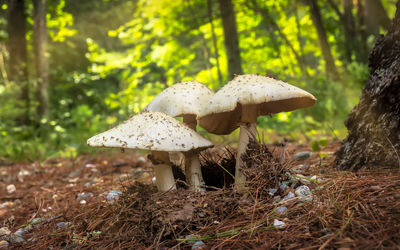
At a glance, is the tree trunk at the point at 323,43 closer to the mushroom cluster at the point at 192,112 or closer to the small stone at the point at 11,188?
the mushroom cluster at the point at 192,112

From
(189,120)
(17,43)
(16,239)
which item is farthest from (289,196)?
(17,43)

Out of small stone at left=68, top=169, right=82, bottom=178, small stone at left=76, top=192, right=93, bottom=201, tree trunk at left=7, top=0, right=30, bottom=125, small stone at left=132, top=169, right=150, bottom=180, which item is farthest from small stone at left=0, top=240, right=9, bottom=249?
tree trunk at left=7, top=0, right=30, bottom=125

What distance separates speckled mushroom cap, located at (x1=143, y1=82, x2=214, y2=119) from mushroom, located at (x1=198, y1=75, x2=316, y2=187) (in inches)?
6.3

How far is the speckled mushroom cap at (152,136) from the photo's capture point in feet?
5.50

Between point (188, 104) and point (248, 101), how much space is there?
1.91 ft

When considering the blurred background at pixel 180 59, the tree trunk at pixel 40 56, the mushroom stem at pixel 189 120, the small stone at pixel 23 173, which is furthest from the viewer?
the tree trunk at pixel 40 56

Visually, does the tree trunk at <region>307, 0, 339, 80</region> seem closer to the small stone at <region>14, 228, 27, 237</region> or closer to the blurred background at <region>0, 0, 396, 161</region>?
the blurred background at <region>0, 0, 396, 161</region>

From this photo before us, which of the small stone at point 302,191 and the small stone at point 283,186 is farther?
the small stone at point 283,186

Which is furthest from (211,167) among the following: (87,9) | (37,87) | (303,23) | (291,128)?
(87,9)

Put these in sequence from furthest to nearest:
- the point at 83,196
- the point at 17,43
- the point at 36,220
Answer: the point at 17,43
the point at 83,196
the point at 36,220

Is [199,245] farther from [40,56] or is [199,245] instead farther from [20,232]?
[40,56]

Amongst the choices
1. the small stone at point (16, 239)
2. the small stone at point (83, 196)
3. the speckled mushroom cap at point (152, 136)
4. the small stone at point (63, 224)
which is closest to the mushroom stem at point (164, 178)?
the speckled mushroom cap at point (152, 136)

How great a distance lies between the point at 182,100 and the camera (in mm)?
2197

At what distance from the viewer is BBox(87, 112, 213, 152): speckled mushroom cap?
1678mm
